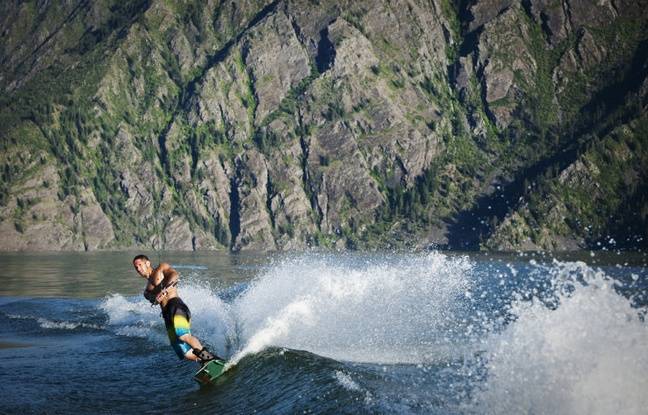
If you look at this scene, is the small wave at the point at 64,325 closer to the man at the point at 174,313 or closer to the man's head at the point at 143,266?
the man's head at the point at 143,266

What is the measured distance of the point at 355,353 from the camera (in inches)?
831

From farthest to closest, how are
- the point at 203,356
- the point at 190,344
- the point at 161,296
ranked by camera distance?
the point at 203,356 → the point at 161,296 → the point at 190,344

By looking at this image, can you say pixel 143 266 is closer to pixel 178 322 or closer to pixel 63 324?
pixel 178 322

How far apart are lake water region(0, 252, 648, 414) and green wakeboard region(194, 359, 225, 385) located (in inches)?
12.4

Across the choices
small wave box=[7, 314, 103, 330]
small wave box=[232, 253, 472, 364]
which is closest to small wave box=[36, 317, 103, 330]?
small wave box=[7, 314, 103, 330]

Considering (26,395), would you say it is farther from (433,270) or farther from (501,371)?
(433,270)

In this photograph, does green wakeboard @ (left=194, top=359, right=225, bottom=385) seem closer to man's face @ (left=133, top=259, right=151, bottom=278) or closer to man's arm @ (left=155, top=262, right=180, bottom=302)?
man's arm @ (left=155, top=262, right=180, bottom=302)

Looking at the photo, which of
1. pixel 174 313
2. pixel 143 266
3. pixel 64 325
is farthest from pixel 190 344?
pixel 64 325

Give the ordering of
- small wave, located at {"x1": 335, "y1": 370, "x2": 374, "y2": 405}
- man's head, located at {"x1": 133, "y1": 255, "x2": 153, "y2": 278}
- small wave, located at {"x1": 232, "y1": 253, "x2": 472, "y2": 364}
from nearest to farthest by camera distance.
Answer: small wave, located at {"x1": 335, "y1": 370, "x2": 374, "y2": 405} → man's head, located at {"x1": 133, "y1": 255, "x2": 153, "y2": 278} → small wave, located at {"x1": 232, "y1": 253, "x2": 472, "y2": 364}

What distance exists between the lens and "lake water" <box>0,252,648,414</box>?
1323 cm

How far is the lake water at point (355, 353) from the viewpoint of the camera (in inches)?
521

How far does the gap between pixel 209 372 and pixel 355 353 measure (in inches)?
197

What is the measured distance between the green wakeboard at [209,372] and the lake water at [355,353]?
316 mm

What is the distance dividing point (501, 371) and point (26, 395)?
12.0 metres
